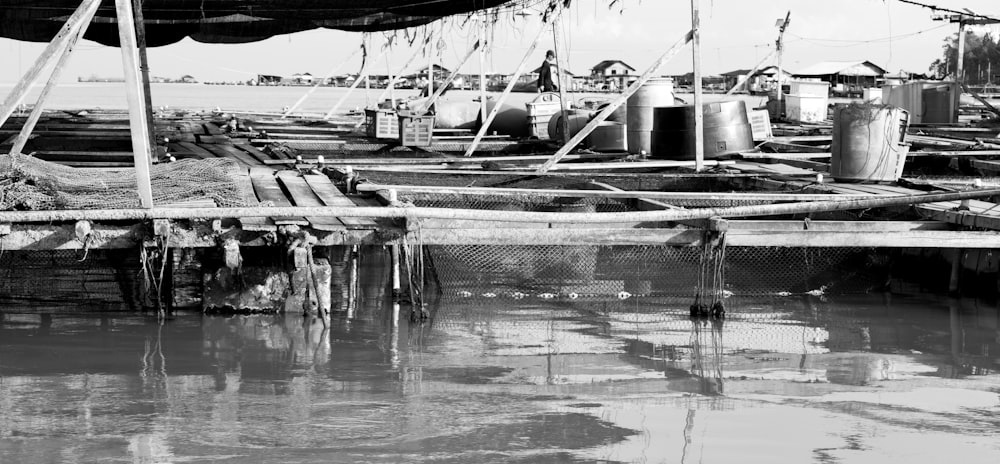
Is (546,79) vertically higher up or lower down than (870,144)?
higher up

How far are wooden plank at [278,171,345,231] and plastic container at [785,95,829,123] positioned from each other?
19205 millimetres

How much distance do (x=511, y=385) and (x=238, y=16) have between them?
32.5 feet

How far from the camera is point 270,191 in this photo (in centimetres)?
1033

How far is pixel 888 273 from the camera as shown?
1069 cm

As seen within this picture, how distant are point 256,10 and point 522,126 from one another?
744cm

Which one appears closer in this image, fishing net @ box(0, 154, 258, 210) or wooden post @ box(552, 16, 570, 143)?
fishing net @ box(0, 154, 258, 210)

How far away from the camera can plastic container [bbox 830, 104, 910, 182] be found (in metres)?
11.6

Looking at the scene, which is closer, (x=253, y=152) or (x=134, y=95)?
(x=134, y=95)

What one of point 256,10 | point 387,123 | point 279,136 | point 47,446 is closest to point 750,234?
point 47,446

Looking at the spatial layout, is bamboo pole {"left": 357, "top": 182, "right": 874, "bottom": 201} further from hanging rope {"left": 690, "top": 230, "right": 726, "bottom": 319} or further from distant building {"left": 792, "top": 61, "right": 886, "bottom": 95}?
distant building {"left": 792, "top": 61, "right": 886, "bottom": 95}

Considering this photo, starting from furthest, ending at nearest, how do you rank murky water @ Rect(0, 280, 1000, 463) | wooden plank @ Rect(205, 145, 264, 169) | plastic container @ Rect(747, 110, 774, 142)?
plastic container @ Rect(747, 110, 774, 142)
wooden plank @ Rect(205, 145, 264, 169)
murky water @ Rect(0, 280, 1000, 463)

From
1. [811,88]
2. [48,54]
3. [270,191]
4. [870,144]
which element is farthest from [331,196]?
[811,88]

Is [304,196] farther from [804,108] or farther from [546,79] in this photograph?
[804,108]

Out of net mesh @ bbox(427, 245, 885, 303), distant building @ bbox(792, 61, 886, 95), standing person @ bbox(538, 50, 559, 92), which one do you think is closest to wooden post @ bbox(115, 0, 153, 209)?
net mesh @ bbox(427, 245, 885, 303)
